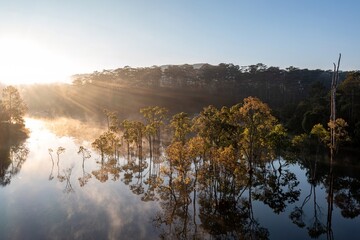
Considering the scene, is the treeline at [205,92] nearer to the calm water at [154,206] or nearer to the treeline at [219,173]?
the treeline at [219,173]

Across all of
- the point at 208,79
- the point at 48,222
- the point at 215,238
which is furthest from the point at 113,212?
the point at 208,79

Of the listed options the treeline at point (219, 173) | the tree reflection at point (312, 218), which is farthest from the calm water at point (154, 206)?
the treeline at point (219, 173)

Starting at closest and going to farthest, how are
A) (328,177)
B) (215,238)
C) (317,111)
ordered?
(215,238)
(328,177)
(317,111)

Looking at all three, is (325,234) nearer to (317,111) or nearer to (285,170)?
(285,170)

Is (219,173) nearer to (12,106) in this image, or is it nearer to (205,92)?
(12,106)

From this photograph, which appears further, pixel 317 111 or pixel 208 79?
pixel 208 79

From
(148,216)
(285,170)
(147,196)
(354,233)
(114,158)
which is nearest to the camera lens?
(354,233)

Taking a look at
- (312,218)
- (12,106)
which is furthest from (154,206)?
(12,106)

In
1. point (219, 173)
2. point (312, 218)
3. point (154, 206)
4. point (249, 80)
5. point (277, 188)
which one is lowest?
point (277, 188)
